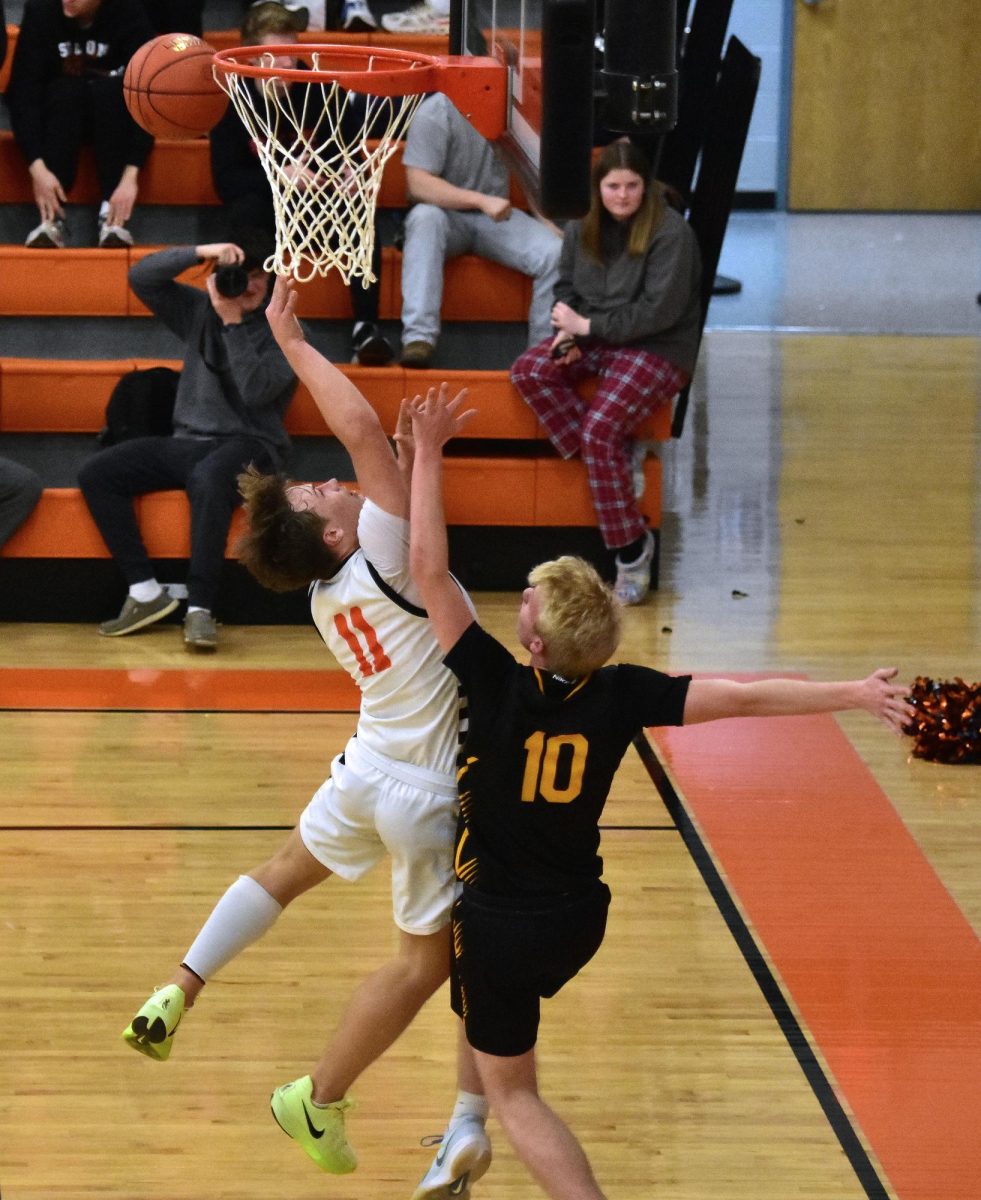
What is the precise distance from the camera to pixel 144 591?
6934mm

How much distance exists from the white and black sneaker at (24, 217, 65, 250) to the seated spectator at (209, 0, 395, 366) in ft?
2.44

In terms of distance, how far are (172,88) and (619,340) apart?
7.04 ft

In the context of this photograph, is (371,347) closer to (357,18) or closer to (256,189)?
(256,189)

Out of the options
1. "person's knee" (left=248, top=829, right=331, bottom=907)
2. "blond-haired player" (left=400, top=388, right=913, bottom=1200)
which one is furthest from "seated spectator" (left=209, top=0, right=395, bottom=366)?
"blond-haired player" (left=400, top=388, right=913, bottom=1200)

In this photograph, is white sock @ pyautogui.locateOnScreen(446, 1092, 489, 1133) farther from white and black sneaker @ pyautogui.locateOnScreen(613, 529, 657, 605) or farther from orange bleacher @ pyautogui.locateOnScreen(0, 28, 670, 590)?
white and black sneaker @ pyautogui.locateOnScreen(613, 529, 657, 605)

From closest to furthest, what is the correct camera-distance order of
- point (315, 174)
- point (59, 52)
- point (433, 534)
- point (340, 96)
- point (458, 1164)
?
point (433, 534) < point (458, 1164) < point (315, 174) < point (340, 96) < point (59, 52)

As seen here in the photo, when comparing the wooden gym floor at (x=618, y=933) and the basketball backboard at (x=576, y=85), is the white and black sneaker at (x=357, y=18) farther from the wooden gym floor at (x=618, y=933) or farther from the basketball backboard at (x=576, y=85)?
the basketball backboard at (x=576, y=85)

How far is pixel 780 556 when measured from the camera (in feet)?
26.3

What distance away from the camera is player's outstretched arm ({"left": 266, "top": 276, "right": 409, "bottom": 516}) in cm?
351

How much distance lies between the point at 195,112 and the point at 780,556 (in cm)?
336

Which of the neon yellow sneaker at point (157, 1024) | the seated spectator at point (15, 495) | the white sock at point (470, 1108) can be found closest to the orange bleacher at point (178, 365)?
the seated spectator at point (15, 495)

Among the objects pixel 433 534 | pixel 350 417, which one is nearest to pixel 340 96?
pixel 350 417

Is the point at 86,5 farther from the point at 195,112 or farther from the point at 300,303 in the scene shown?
the point at 195,112

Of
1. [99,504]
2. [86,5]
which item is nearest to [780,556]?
[99,504]
